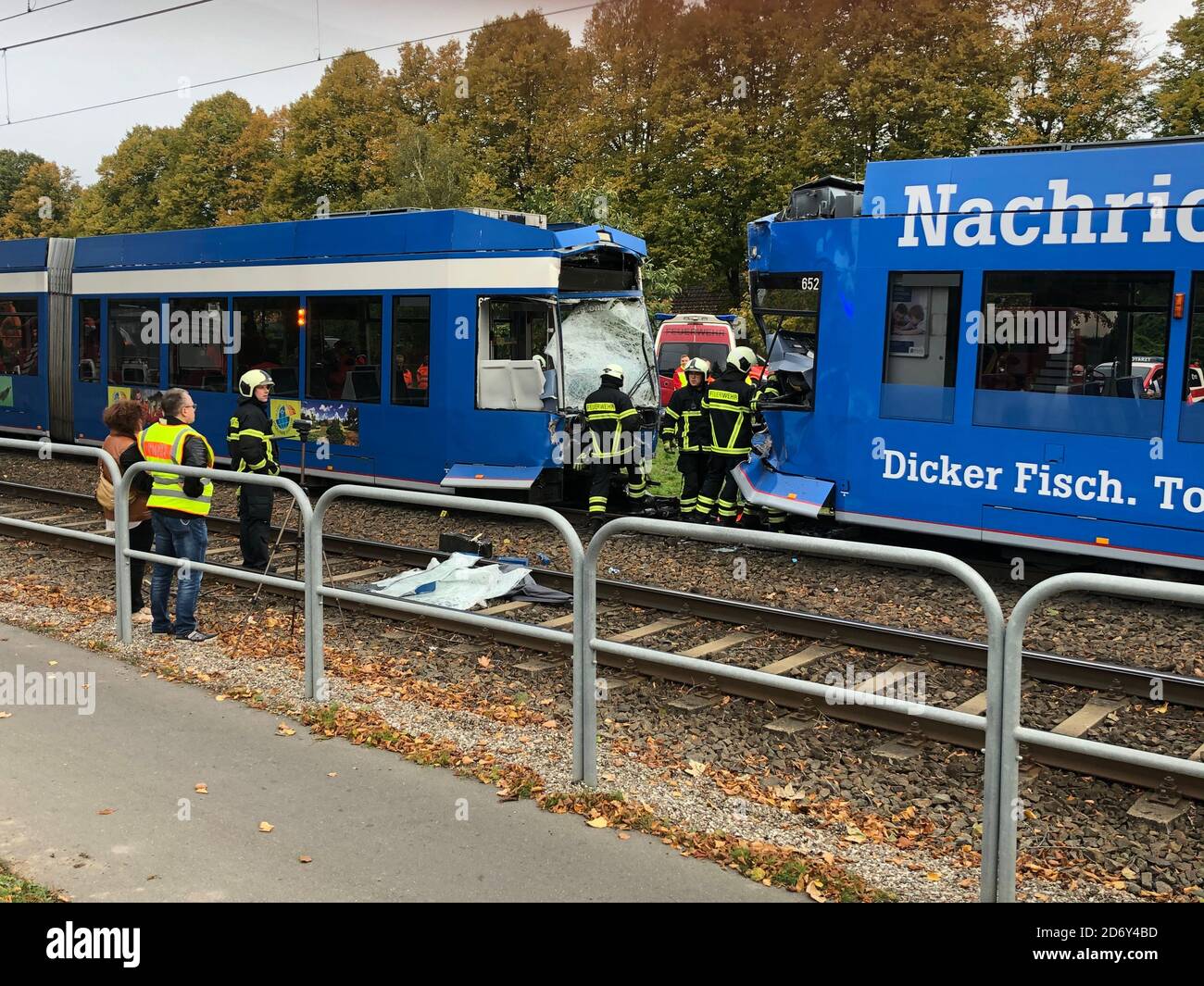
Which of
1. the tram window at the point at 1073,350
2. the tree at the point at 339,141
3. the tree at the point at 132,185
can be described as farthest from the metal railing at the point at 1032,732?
the tree at the point at 132,185

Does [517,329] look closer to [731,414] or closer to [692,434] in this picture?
[692,434]

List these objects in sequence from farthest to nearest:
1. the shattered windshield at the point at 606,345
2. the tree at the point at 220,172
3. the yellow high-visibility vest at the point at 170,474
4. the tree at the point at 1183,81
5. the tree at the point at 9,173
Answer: the tree at the point at 9,173 → the tree at the point at 220,172 → the tree at the point at 1183,81 → the shattered windshield at the point at 606,345 → the yellow high-visibility vest at the point at 170,474

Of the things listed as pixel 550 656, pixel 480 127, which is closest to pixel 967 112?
pixel 480 127

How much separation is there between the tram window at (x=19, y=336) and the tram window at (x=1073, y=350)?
1672 cm

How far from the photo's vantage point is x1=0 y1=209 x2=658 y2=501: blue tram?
533 inches

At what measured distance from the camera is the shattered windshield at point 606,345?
13.8 m

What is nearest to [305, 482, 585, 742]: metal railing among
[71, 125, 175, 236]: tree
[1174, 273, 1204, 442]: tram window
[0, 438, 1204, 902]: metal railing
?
[0, 438, 1204, 902]: metal railing

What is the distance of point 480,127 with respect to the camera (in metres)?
38.7

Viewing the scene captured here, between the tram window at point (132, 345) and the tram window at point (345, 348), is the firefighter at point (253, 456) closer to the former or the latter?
the tram window at point (345, 348)

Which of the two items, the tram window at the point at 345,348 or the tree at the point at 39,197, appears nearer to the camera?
the tram window at the point at 345,348

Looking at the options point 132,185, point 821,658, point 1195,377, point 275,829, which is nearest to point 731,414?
point 1195,377

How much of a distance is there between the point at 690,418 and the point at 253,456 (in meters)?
5.28

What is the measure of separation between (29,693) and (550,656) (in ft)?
10.3
